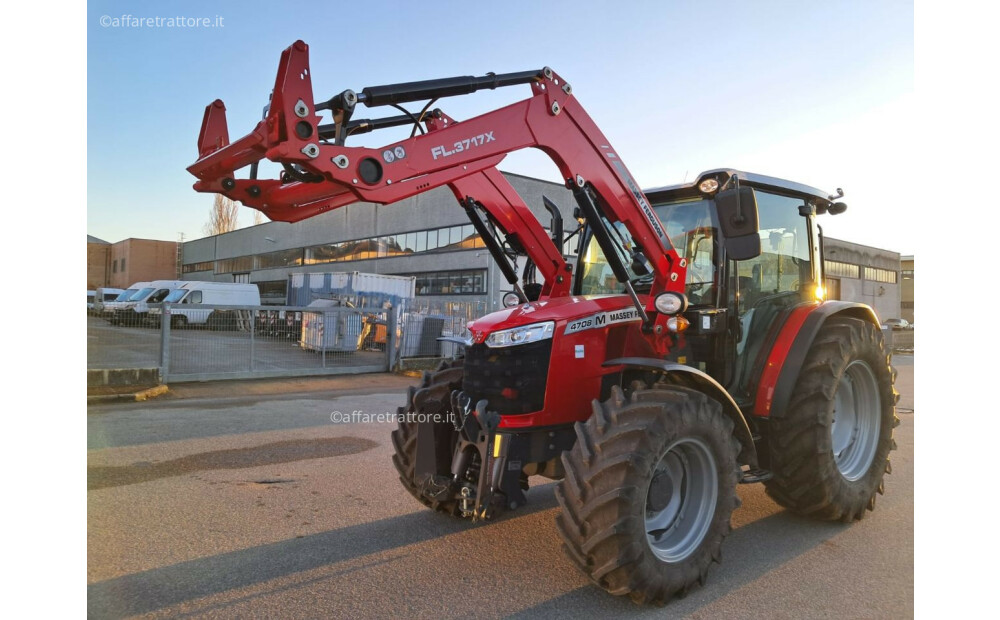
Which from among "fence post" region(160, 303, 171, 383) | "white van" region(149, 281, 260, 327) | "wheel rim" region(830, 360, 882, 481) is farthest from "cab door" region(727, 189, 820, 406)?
"white van" region(149, 281, 260, 327)

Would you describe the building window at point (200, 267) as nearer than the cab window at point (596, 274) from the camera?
No

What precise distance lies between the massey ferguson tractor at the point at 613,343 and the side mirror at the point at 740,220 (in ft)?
0.04

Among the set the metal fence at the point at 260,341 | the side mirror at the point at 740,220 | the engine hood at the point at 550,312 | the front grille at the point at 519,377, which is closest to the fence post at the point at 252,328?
the metal fence at the point at 260,341

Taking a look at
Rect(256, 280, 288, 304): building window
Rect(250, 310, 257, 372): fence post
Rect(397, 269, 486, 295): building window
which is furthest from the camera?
Rect(256, 280, 288, 304): building window

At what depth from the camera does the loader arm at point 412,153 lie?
2.88 m

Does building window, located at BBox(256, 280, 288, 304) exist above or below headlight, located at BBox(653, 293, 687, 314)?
above

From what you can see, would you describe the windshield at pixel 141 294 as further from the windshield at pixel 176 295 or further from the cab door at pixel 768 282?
the cab door at pixel 768 282

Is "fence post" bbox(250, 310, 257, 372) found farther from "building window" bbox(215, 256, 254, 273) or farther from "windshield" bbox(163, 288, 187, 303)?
"building window" bbox(215, 256, 254, 273)

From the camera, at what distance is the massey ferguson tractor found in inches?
122

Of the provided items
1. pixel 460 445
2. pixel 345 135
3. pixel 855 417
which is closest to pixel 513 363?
pixel 460 445

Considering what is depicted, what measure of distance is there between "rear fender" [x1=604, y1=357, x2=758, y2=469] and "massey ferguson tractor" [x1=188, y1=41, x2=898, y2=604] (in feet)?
0.05

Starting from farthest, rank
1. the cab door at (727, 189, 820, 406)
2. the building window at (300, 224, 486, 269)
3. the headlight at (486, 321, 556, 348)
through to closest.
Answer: the building window at (300, 224, 486, 269)
the cab door at (727, 189, 820, 406)
the headlight at (486, 321, 556, 348)

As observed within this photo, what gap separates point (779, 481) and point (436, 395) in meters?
2.47

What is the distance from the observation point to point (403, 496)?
4.94 metres
